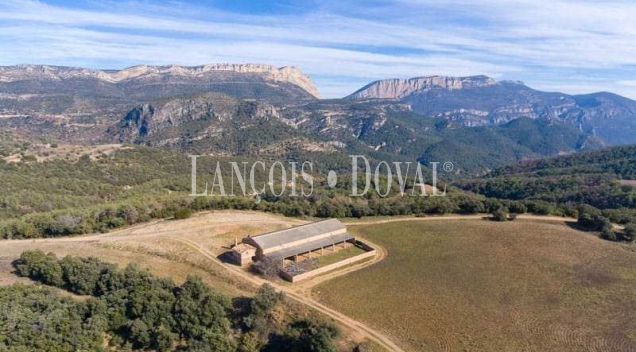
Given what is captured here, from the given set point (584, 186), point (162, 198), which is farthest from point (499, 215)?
point (584, 186)

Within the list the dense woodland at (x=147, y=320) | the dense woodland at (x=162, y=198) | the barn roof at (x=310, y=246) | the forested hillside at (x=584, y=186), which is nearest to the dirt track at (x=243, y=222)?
the dense woodland at (x=162, y=198)

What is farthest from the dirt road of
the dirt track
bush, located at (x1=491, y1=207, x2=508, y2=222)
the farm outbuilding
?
bush, located at (x1=491, y1=207, x2=508, y2=222)

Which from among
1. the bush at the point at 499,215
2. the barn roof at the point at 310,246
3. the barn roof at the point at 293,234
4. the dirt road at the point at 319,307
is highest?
the bush at the point at 499,215

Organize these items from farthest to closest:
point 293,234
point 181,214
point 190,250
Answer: point 181,214, point 293,234, point 190,250

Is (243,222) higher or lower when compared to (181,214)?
lower

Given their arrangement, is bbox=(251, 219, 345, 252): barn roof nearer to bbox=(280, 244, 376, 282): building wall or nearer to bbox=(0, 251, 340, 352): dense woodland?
bbox=(280, 244, 376, 282): building wall

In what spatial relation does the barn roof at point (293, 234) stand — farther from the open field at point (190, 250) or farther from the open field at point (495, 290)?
the open field at point (495, 290)

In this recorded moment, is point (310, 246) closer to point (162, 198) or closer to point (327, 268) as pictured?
point (327, 268)

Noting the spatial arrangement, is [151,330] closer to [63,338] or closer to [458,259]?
[63,338]
